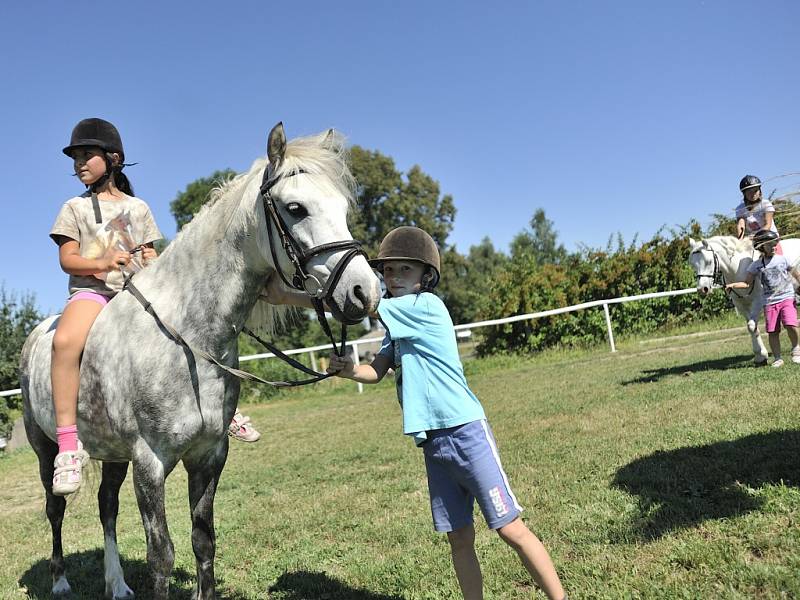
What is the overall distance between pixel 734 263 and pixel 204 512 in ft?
29.3

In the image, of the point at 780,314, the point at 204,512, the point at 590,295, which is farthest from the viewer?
the point at 590,295

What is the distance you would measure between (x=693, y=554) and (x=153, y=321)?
3014 millimetres

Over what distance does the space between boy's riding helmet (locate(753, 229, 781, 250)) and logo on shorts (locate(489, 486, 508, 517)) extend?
7243 millimetres

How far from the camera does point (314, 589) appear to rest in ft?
11.2

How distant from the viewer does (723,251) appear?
29.8ft

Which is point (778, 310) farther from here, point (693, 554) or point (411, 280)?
point (411, 280)

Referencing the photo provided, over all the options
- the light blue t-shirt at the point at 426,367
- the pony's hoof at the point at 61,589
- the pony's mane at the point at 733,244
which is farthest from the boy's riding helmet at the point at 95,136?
the pony's mane at the point at 733,244

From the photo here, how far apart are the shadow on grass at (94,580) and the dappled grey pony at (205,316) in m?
0.84

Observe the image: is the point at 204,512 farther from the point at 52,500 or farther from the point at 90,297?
the point at 52,500

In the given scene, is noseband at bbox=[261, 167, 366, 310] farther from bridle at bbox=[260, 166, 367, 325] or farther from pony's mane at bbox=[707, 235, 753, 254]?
pony's mane at bbox=[707, 235, 753, 254]

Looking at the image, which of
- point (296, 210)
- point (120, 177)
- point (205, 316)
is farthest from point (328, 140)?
point (120, 177)

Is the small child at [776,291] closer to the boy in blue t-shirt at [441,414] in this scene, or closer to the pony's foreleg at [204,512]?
the boy in blue t-shirt at [441,414]

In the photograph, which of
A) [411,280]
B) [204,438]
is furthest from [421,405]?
[204,438]

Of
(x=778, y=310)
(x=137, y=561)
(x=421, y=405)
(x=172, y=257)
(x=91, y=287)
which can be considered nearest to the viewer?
(x=421, y=405)
